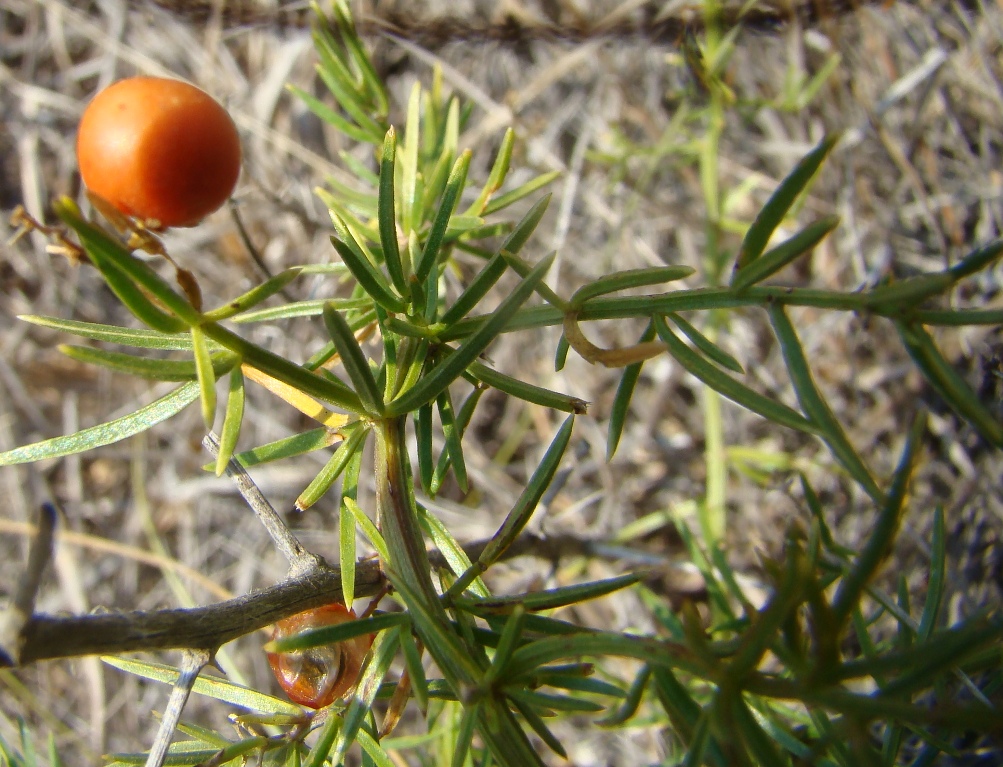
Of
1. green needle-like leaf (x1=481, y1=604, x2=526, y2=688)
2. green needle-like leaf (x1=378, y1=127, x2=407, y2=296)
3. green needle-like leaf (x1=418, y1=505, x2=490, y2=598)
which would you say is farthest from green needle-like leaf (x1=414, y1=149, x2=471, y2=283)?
green needle-like leaf (x1=481, y1=604, x2=526, y2=688)

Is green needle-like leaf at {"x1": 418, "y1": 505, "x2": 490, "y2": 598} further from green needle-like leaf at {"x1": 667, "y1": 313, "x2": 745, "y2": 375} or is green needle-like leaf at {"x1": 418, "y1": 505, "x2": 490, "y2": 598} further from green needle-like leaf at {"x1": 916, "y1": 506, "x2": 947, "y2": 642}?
green needle-like leaf at {"x1": 916, "y1": 506, "x2": 947, "y2": 642}

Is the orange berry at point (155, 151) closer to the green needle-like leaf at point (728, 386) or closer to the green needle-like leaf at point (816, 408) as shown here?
the green needle-like leaf at point (728, 386)

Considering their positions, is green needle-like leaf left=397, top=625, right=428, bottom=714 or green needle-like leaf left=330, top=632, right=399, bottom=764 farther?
green needle-like leaf left=330, top=632, right=399, bottom=764

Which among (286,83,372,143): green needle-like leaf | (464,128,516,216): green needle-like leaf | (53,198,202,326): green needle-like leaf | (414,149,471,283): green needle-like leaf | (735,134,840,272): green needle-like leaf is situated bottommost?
Result: (53,198,202,326): green needle-like leaf

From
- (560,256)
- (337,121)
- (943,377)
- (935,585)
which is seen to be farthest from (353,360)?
(560,256)

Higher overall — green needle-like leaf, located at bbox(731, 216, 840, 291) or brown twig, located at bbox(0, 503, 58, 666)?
green needle-like leaf, located at bbox(731, 216, 840, 291)

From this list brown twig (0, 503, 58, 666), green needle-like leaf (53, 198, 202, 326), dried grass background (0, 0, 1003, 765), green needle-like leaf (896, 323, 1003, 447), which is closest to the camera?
brown twig (0, 503, 58, 666)

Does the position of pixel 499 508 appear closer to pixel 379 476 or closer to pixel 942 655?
pixel 379 476

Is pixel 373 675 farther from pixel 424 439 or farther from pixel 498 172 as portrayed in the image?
pixel 498 172

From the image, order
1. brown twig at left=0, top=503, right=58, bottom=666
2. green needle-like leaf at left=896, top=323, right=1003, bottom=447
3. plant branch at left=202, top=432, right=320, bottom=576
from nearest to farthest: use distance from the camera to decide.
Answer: brown twig at left=0, top=503, right=58, bottom=666 → green needle-like leaf at left=896, top=323, right=1003, bottom=447 → plant branch at left=202, top=432, right=320, bottom=576
